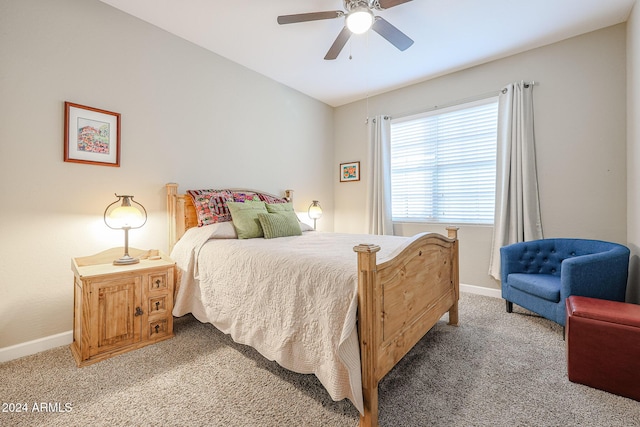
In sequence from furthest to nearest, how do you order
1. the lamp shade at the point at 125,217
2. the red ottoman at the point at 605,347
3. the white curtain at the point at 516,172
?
1. the white curtain at the point at 516,172
2. the lamp shade at the point at 125,217
3. the red ottoman at the point at 605,347

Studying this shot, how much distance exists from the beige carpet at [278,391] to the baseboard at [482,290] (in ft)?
3.64

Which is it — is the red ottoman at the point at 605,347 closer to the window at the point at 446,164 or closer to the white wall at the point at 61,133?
the window at the point at 446,164

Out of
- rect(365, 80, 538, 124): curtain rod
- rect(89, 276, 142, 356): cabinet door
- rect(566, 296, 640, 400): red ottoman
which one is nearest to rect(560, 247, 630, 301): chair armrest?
rect(566, 296, 640, 400): red ottoman

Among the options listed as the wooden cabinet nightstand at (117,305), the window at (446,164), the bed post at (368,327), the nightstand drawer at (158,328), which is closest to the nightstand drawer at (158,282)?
the wooden cabinet nightstand at (117,305)

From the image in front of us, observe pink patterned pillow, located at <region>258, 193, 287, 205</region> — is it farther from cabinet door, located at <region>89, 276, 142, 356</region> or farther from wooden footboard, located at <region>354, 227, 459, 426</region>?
wooden footboard, located at <region>354, 227, 459, 426</region>

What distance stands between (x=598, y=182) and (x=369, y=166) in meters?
2.56

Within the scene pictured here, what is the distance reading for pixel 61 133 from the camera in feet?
7.14

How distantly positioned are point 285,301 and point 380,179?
9.74ft

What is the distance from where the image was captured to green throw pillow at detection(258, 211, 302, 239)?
2.69m

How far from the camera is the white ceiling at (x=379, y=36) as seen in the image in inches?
94.6

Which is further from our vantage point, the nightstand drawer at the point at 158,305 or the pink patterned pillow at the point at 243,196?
the pink patterned pillow at the point at 243,196

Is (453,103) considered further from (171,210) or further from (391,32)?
(171,210)

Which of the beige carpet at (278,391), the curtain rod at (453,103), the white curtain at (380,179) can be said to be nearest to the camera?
the beige carpet at (278,391)

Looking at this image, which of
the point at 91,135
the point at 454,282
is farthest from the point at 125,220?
the point at 454,282
